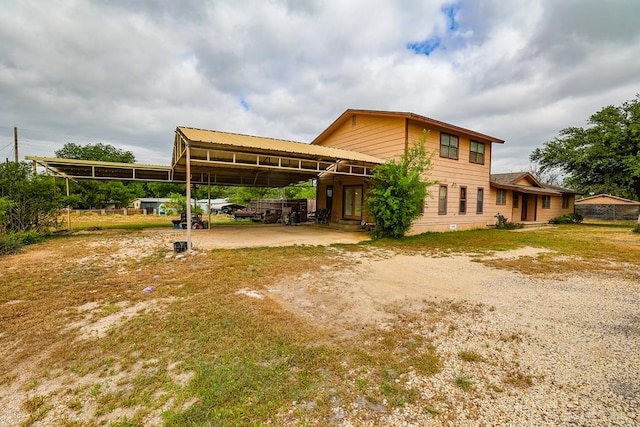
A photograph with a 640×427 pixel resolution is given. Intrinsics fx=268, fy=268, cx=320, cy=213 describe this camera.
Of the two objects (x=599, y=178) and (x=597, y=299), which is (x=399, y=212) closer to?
(x=597, y=299)

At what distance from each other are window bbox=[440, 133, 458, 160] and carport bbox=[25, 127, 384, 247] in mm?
3597

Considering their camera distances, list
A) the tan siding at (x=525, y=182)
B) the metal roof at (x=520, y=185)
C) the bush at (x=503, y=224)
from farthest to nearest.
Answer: the tan siding at (x=525, y=182) < the metal roof at (x=520, y=185) < the bush at (x=503, y=224)

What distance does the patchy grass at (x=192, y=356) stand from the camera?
6.34ft

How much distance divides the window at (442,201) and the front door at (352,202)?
3.85 m

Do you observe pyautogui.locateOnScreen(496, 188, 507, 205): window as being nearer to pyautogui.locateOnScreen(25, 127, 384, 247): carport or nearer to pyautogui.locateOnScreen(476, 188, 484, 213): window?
pyautogui.locateOnScreen(476, 188, 484, 213): window

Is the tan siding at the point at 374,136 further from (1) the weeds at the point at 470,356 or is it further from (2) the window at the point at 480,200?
(1) the weeds at the point at 470,356

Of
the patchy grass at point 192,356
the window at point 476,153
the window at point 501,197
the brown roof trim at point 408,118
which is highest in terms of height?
the brown roof trim at point 408,118

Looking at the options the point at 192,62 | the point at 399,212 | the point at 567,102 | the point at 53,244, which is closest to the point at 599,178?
the point at 567,102

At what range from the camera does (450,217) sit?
528 inches

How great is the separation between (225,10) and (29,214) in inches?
410

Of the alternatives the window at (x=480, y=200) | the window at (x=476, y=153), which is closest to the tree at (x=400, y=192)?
the window at (x=476, y=153)

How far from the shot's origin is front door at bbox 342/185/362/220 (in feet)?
46.0

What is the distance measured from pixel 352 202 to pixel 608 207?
24.2 meters

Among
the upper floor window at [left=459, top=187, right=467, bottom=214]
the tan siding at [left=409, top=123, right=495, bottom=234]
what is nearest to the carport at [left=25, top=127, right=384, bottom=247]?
the tan siding at [left=409, top=123, right=495, bottom=234]
